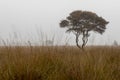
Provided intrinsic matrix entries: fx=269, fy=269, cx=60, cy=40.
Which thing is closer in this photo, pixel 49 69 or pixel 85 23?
pixel 49 69

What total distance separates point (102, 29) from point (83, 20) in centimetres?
169

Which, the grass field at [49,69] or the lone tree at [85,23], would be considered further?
the lone tree at [85,23]

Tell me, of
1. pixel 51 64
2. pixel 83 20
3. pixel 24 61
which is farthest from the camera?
pixel 83 20

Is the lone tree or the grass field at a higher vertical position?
the lone tree

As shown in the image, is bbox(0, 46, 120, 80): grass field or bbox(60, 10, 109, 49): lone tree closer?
bbox(0, 46, 120, 80): grass field

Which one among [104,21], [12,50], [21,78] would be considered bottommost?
[21,78]

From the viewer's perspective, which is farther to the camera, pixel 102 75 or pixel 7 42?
pixel 7 42

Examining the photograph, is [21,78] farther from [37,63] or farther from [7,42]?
[7,42]

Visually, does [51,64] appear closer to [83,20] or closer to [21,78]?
[21,78]

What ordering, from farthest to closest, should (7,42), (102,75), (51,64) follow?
(7,42) → (51,64) → (102,75)

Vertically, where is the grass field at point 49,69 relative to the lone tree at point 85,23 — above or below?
below

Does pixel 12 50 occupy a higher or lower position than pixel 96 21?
lower

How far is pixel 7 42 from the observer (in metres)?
4.84

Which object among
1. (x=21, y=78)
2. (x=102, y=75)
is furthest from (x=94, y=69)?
(x=21, y=78)
